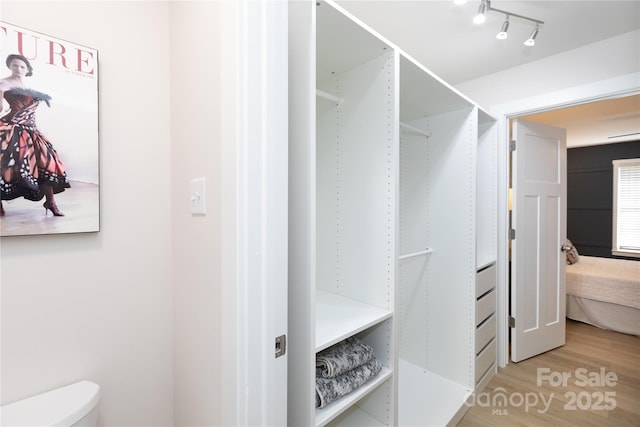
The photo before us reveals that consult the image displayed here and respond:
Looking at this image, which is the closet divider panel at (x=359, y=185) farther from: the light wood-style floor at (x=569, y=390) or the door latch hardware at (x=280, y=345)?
the light wood-style floor at (x=569, y=390)

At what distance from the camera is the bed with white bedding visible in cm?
304

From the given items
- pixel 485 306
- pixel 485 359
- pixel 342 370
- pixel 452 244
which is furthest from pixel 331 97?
pixel 485 359

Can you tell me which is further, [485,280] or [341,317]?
[485,280]

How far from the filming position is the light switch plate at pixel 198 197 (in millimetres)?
900

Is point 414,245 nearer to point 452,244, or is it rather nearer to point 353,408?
point 452,244

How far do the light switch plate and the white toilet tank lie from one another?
682 millimetres

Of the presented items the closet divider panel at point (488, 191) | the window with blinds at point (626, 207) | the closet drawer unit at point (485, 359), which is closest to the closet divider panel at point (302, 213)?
the closet drawer unit at point (485, 359)

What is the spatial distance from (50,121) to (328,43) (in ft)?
3.31

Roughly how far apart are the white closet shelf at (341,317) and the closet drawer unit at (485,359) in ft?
4.36

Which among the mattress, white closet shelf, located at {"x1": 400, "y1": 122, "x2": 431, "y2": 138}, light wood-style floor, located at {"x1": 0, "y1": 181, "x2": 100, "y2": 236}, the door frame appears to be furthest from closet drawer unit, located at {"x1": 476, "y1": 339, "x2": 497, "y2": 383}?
light wood-style floor, located at {"x1": 0, "y1": 181, "x2": 100, "y2": 236}

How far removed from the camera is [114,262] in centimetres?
109

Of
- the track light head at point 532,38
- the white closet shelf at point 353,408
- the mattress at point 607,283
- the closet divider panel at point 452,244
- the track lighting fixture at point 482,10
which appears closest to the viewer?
the white closet shelf at point 353,408

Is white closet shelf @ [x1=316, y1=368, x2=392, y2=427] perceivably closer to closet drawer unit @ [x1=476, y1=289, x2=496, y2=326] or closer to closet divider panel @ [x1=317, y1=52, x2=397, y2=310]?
closet divider panel @ [x1=317, y1=52, x2=397, y2=310]

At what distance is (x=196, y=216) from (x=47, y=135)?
0.53 metres
